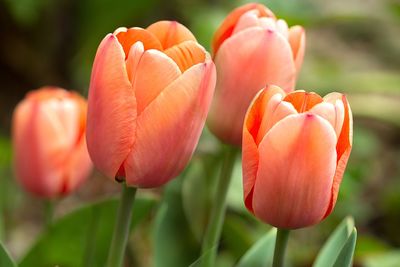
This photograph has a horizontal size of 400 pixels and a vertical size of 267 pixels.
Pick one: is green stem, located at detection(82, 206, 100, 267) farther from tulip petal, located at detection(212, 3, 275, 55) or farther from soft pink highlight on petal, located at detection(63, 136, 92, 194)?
tulip petal, located at detection(212, 3, 275, 55)

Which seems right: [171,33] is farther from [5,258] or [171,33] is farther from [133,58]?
[5,258]

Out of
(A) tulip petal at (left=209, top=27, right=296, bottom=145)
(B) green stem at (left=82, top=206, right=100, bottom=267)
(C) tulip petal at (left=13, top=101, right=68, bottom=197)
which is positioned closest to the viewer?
(A) tulip petal at (left=209, top=27, right=296, bottom=145)

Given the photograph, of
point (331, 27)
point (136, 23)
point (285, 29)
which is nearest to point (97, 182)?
point (136, 23)

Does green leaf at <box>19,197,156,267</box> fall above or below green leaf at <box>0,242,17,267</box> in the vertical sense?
below

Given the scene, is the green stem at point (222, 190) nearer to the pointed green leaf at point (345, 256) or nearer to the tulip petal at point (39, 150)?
the pointed green leaf at point (345, 256)

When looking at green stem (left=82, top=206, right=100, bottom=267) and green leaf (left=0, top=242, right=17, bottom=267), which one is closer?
green leaf (left=0, top=242, right=17, bottom=267)

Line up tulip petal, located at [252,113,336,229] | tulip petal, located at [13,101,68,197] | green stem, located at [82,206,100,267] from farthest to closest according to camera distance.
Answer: tulip petal, located at [13,101,68,197] < green stem, located at [82,206,100,267] < tulip petal, located at [252,113,336,229]

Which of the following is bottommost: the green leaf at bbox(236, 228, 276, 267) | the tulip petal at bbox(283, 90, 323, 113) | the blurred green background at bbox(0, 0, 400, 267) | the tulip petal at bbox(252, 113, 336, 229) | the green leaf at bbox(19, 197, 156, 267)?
the blurred green background at bbox(0, 0, 400, 267)

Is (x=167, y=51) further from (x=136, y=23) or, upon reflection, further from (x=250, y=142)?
(x=136, y=23)

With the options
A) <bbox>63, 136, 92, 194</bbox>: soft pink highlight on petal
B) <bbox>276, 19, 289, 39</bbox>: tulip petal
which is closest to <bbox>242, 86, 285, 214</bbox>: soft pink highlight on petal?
<bbox>276, 19, 289, 39</bbox>: tulip petal
